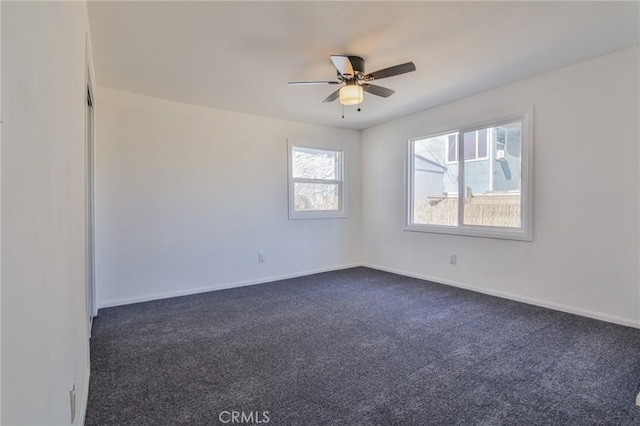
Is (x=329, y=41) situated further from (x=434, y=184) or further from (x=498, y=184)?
(x=434, y=184)

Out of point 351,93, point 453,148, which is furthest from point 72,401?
point 453,148

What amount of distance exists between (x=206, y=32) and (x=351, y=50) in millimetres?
1165

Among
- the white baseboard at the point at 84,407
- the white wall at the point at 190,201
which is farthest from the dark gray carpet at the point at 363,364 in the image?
the white wall at the point at 190,201

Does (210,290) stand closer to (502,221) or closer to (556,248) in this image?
(502,221)

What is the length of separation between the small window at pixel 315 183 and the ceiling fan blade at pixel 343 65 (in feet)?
7.36

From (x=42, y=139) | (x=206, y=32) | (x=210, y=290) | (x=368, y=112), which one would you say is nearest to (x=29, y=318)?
(x=42, y=139)

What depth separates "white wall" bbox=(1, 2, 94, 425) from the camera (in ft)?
2.22

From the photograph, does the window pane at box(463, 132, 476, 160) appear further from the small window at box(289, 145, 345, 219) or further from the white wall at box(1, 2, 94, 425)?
the white wall at box(1, 2, 94, 425)

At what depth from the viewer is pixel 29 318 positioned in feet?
2.62

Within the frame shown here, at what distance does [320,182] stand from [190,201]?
81.6 inches

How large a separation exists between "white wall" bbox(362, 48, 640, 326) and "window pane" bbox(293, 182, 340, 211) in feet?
6.80

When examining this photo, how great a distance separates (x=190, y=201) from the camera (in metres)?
4.06

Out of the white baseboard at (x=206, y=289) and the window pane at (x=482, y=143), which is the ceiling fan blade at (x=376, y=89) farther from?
the white baseboard at (x=206, y=289)

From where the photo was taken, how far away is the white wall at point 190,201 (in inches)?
141
